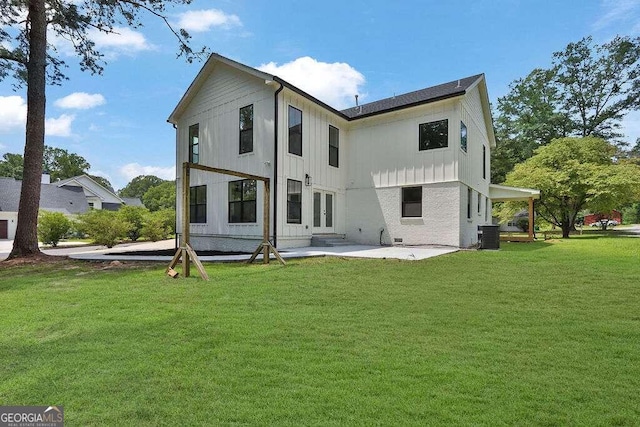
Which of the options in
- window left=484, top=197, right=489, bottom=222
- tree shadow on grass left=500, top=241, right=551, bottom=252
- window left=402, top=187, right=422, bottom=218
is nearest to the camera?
tree shadow on grass left=500, top=241, right=551, bottom=252

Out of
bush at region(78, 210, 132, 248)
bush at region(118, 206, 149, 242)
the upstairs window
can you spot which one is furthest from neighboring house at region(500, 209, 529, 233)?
bush at region(78, 210, 132, 248)

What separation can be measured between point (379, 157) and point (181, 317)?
1152 centimetres

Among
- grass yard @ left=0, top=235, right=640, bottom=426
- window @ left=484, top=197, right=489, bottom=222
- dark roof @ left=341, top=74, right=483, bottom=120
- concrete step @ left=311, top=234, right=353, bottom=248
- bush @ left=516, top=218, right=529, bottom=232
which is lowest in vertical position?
grass yard @ left=0, top=235, right=640, bottom=426

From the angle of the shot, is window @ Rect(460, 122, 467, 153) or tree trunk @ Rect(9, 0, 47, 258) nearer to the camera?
tree trunk @ Rect(9, 0, 47, 258)

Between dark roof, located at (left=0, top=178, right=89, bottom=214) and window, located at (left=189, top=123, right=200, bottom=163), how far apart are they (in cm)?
2271

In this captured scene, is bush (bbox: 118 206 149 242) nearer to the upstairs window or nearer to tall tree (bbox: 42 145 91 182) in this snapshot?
the upstairs window

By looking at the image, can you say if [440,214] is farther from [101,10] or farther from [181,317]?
[101,10]

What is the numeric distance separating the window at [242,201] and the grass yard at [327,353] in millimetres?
6801

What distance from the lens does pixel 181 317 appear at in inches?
153

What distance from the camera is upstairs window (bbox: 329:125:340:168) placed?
556 inches

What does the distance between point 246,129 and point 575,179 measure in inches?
746

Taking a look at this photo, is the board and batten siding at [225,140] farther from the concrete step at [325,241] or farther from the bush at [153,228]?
the bush at [153,228]

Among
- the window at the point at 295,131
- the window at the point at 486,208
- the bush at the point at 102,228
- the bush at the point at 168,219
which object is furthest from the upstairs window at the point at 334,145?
the bush at the point at 168,219

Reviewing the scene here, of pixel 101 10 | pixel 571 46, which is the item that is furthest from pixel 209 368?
pixel 571 46
